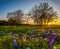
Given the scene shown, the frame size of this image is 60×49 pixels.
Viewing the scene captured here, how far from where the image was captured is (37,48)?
2875mm

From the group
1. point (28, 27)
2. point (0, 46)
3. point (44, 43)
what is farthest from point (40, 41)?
point (28, 27)

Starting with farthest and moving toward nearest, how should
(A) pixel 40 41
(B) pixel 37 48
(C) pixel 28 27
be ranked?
(C) pixel 28 27
(A) pixel 40 41
(B) pixel 37 48

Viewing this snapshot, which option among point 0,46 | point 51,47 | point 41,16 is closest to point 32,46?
point 51,47

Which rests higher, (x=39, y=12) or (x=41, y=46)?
(x=39, y=12)

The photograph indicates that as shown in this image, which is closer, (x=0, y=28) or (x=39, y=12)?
(x=0, y=28)

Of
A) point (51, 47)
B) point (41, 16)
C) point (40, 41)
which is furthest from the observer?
point (41, 16)

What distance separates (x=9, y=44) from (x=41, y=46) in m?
0.47

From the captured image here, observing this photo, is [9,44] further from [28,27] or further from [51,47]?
[28,27]

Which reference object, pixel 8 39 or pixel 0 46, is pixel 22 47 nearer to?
pixel 8 39

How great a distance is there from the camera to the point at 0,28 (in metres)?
8.81

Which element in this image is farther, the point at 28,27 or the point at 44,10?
the point at 44,10

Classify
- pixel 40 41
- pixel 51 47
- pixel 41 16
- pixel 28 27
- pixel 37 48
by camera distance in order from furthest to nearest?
pixel 41 16 < pixel 28 27 < pixel 40 41 < pixel 37 48 < pixel 51 47

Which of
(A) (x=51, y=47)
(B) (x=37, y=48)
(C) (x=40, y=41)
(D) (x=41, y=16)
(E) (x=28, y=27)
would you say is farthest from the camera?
(D) (x=41, y=16)

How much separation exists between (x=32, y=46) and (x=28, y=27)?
5.80 m
